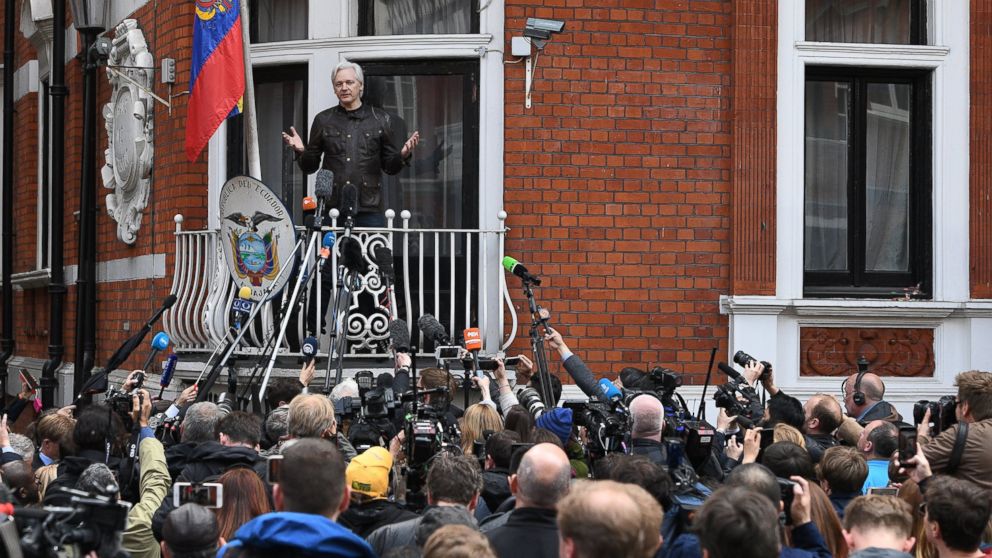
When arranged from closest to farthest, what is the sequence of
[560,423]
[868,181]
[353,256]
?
[560,423] < [353,256] < [868,181]

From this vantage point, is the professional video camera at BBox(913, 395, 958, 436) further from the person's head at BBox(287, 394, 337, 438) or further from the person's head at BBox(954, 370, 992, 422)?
the person's head at BBox(287, 394, 337, 438)

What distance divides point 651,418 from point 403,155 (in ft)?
14.1

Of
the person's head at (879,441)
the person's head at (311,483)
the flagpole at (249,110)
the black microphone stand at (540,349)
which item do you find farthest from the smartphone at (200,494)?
the flagpole at (249,110)

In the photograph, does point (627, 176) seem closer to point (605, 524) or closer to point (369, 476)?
point (369, 476)

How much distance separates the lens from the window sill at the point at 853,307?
10.5 meters

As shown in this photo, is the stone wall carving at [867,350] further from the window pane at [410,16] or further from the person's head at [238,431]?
the person's head at [238,431]

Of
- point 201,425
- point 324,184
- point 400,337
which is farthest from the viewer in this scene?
point 324,184

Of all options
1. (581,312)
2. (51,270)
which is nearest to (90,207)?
(51,270)

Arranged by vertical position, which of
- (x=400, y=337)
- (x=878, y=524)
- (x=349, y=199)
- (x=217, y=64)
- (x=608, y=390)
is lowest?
(x=878, y=524)

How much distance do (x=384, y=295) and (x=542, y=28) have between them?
2291mm

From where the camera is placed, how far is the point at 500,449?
237 inches

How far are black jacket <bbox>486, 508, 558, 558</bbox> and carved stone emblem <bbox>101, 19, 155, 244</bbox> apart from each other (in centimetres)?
799

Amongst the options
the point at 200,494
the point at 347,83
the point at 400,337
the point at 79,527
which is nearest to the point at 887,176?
the point at 347,83

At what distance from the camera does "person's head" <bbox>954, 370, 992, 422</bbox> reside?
635cm
